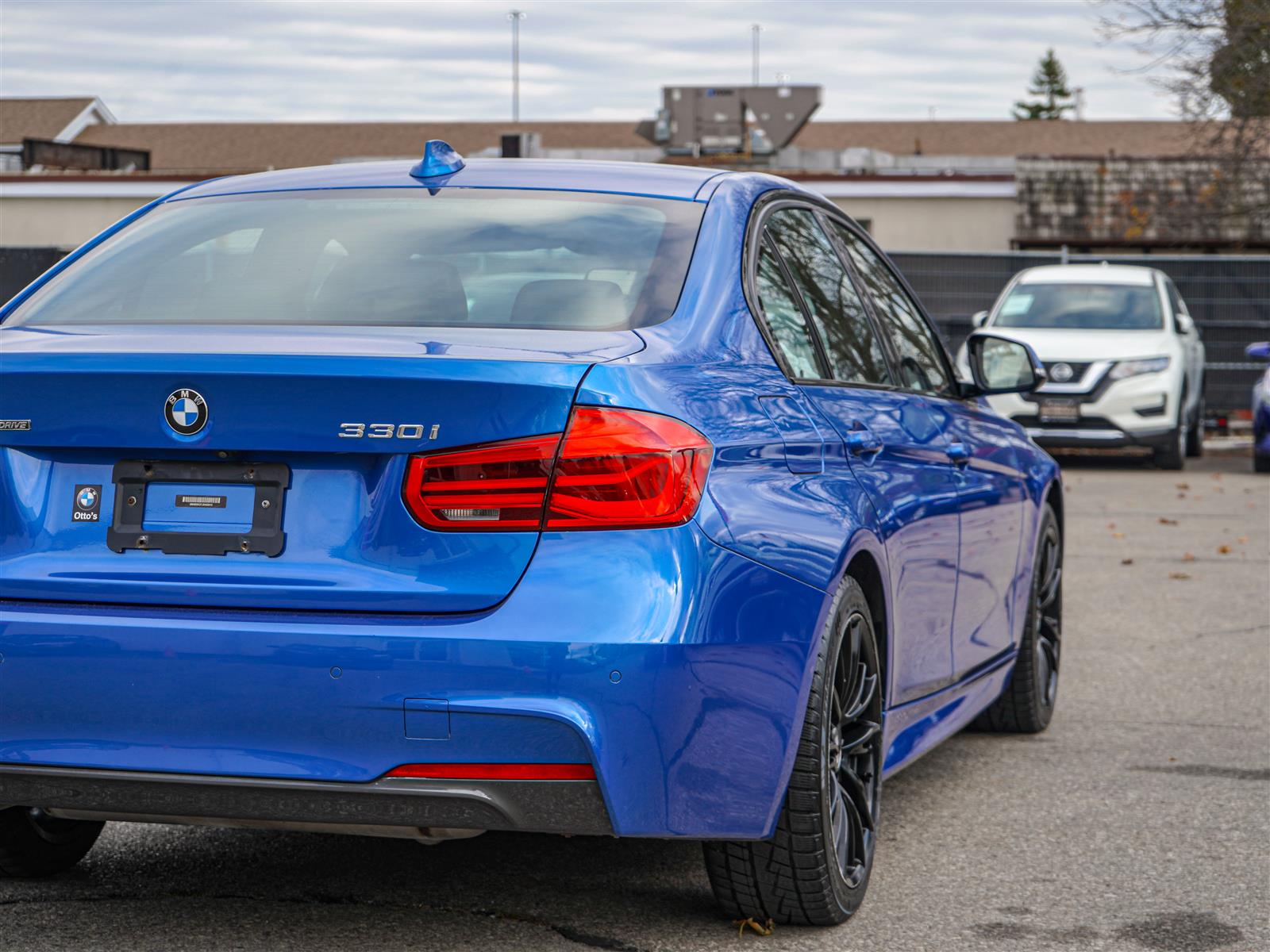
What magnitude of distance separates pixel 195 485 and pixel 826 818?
145cm

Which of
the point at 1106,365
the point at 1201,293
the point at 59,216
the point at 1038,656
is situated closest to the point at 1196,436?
the point at 1106,365

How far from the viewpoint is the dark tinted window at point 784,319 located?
4.19 meters

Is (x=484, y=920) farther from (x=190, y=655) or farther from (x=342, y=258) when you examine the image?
(x=342, y=258)

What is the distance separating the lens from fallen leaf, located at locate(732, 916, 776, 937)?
3998mm

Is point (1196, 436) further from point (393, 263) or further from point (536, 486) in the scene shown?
point (536, 486)

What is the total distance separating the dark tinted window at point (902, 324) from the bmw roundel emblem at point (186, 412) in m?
2.26

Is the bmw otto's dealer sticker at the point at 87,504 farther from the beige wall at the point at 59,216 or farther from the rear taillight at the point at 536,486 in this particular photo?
the beige wall at the point at 59,216

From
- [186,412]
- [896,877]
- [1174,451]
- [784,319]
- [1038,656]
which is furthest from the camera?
[1174,451]

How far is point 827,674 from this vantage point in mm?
3881

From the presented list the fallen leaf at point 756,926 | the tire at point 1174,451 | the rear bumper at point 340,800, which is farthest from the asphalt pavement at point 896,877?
the tire at point 1174,451

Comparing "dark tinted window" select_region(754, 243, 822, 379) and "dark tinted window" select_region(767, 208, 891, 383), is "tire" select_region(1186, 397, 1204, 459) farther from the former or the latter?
"dark tinted window" select_region(754, 243, 822, 379)

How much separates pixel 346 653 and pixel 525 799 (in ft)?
1.33

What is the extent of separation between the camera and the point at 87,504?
3.46 m

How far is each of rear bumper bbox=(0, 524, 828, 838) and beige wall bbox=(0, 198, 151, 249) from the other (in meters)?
36.0
